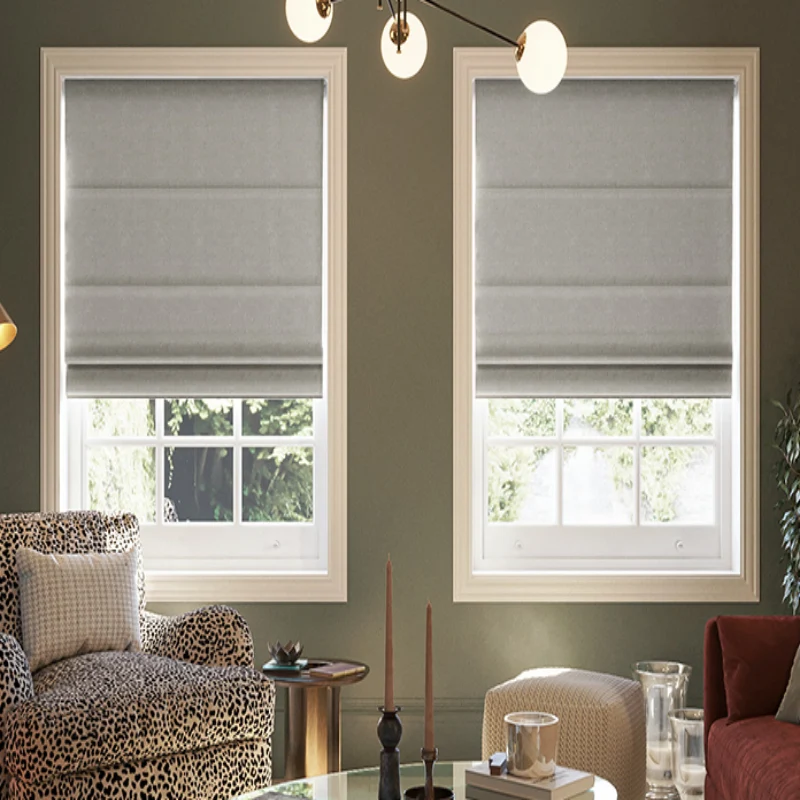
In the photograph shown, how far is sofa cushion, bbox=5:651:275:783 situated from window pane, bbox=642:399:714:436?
2.01m

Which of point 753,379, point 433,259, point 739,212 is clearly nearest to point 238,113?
point 433,259

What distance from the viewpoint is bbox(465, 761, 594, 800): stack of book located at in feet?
7.45

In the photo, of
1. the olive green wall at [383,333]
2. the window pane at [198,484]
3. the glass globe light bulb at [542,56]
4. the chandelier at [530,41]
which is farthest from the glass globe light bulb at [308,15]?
the window pane at [198,484]

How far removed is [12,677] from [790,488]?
9.56 feet

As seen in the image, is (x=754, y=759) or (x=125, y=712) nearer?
(x=754, y=759)

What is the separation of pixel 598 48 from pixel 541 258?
871 millimetres

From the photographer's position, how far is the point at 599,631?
4.17 meters

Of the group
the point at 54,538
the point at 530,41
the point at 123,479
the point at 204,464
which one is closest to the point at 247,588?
the point at 204,464

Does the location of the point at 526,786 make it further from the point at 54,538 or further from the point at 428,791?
the point at 54,538

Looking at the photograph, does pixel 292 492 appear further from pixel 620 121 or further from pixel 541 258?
pixel 620 121

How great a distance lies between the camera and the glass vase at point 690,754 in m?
3.44

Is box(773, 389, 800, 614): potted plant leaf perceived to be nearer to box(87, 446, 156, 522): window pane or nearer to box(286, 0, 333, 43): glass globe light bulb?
box(286, 0, 333, 43): glass globe light bulb

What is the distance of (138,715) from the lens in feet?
9.45

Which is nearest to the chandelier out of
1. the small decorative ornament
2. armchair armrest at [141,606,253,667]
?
armchair armrest at [141,606,253,667]
